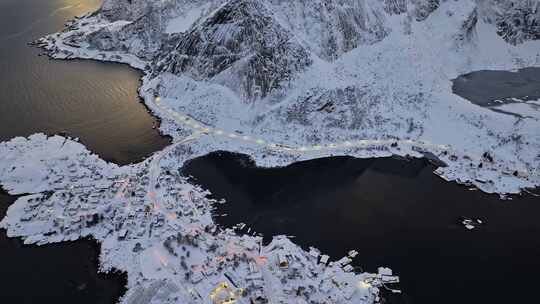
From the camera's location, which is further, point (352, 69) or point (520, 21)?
point (520, 21)

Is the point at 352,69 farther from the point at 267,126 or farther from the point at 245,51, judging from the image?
the point at 267,126

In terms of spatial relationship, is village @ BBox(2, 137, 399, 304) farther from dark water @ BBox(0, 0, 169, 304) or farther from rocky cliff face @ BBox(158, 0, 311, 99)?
rocky cliff face @ BBox(158, 0, 311, 99)

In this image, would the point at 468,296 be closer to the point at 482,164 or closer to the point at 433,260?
the point at 433,260

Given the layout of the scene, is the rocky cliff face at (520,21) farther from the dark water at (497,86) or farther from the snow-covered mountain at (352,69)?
the dark water at (497,86)

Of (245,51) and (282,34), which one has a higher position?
(282,34)

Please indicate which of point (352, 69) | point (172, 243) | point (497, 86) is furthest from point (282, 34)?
point (172, 243)

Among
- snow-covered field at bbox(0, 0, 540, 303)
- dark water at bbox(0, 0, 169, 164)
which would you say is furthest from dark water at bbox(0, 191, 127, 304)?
dark water at bbox(0, 0, 169, 164)
